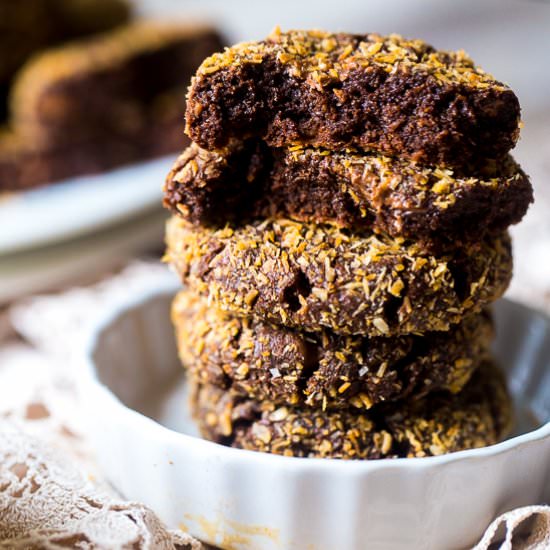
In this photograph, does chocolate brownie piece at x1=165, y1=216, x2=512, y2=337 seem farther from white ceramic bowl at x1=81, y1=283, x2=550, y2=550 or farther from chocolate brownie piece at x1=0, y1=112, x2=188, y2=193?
chocolate brownie piece at x1=0, y1=112, x2=188, y2=193

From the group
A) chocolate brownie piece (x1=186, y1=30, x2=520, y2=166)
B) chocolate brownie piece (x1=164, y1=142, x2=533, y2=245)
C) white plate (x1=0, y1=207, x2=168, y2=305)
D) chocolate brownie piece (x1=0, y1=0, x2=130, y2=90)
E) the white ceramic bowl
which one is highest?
chocolate brownie piece (x1=186, y1=30, x2=520, y2=166)

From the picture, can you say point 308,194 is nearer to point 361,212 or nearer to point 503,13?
point 361,212

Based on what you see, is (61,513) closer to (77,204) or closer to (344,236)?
(344,236)

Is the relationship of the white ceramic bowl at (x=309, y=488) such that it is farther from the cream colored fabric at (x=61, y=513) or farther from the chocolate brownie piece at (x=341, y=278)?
the chocolate brownie piece at (x=341, y=278)

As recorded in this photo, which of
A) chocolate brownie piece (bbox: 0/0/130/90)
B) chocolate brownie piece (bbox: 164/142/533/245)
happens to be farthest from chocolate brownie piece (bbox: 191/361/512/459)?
chocolate brownie piece (bbox: 0/0/130/90)

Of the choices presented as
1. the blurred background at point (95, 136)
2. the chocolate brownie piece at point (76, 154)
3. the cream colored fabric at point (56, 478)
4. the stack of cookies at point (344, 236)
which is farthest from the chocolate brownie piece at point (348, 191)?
the chocolate brownie piece at point (76, 154)

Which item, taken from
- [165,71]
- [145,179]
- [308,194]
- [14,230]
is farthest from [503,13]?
[308,194]
